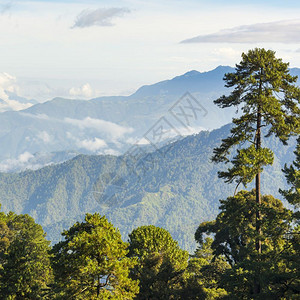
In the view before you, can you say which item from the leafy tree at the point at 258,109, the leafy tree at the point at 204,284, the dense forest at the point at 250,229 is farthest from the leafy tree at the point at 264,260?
the leafy tree at the point at 204,284

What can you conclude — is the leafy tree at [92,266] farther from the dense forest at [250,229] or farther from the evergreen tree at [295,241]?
the evergreen tree at [295,241]

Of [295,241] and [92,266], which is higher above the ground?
[295,241]

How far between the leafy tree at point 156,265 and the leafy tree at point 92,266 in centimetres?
1256

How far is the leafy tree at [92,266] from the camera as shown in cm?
2492

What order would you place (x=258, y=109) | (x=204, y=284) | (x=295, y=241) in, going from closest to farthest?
(x=295, y=241) → (x=258, y=109) → (x=204, y=284)

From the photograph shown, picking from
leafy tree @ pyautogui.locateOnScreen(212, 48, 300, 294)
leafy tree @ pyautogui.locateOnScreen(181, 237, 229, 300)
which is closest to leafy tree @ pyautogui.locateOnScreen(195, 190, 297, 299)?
leafy tree @ pyautogui.locateOnScreen(212, 48, 300, 294)

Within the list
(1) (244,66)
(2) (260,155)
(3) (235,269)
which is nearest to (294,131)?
(2) (260,155)

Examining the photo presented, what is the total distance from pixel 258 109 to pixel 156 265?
65.7ft

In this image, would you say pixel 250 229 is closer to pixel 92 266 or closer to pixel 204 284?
pixel 92 266

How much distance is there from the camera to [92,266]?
2431 centimetres

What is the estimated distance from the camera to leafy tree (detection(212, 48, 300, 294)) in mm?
26594

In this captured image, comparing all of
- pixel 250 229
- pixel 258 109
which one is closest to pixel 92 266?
pixel 250 229

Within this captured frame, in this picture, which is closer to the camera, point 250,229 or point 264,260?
point 264,260

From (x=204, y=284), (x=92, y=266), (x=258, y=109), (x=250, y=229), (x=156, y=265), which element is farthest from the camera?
(x=156, y=265)
